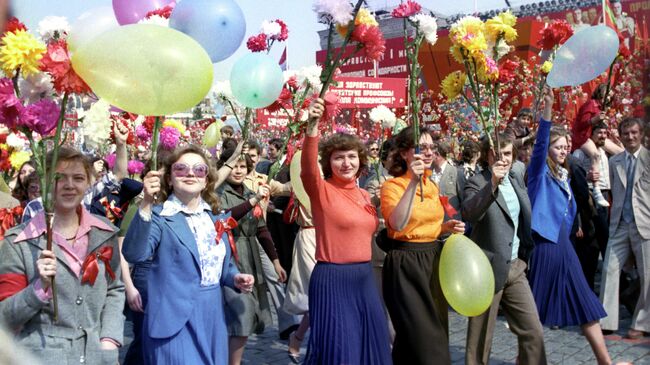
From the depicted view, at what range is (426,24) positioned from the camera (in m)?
4.38

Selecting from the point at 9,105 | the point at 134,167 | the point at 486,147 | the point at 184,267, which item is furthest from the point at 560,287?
the point at 9,105

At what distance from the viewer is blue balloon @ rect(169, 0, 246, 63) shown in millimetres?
4055

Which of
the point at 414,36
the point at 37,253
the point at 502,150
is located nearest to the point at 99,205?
the point at 37,253

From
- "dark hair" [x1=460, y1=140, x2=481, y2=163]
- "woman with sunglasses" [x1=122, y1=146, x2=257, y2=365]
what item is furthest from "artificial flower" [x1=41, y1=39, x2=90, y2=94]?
"dark hair" [x1=460, y1=140, x2=481, y2=163]

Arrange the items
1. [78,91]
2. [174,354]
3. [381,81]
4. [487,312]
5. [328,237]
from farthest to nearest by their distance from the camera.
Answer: [381,81], [487,312], [328,237], [174,354], [78,91]

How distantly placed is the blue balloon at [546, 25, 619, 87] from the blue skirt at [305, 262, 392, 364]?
6.80ft

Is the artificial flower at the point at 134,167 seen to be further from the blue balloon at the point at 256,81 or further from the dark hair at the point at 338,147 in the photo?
the dark hair at the point at 338,147

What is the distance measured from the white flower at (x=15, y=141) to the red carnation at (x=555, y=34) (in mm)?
4062

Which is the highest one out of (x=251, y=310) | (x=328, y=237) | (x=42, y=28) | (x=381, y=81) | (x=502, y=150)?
(x=381, y=81)

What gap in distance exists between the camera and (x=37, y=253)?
10.1 feet

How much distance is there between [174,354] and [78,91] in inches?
61.6

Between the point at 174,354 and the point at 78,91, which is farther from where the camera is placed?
A: the point at 174,354

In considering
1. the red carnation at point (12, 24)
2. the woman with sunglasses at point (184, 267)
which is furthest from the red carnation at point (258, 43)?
the red carnation at point (12, 24)

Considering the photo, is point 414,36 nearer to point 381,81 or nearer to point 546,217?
point 546,217
